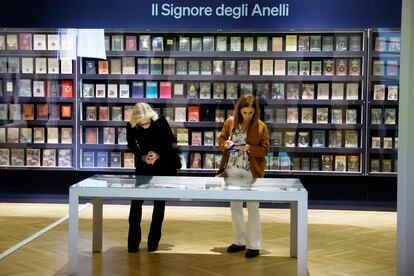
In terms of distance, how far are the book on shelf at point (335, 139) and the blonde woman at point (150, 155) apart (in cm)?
343

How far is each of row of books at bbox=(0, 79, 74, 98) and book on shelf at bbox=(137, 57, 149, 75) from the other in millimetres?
892

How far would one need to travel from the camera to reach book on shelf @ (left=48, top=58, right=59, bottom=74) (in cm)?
960

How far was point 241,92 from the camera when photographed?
9.77 m

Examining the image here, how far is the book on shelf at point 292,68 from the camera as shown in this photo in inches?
380

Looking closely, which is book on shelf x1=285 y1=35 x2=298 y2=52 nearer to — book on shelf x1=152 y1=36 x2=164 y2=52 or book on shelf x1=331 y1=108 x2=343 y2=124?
book on shelf x1=331 y1=108 x2=343 y2=124

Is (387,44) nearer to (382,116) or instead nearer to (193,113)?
(382,116)

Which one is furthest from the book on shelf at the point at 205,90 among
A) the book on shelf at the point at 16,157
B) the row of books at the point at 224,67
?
the book on shelf at the point at 16,157

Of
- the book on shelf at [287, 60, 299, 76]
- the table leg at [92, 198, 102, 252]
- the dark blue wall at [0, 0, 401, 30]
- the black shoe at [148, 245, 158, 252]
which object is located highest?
the dark blue wall at [0, 0, 401, 30]

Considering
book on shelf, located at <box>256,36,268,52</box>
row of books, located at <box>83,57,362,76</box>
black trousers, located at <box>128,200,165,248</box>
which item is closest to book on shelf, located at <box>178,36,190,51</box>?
row of books, located at <box>83,57,362,76</box>

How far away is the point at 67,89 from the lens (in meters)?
9.77

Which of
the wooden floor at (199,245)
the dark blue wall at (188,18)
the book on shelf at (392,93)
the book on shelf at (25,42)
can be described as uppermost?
the dark blue wall at (188,18)

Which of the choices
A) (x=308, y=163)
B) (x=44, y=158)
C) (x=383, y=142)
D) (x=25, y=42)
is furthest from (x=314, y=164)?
(x=25, y=42)

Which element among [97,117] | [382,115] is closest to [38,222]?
[97,117]

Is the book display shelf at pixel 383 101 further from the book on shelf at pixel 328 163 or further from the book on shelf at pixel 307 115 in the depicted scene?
the book on shelf at pixel 307 115
